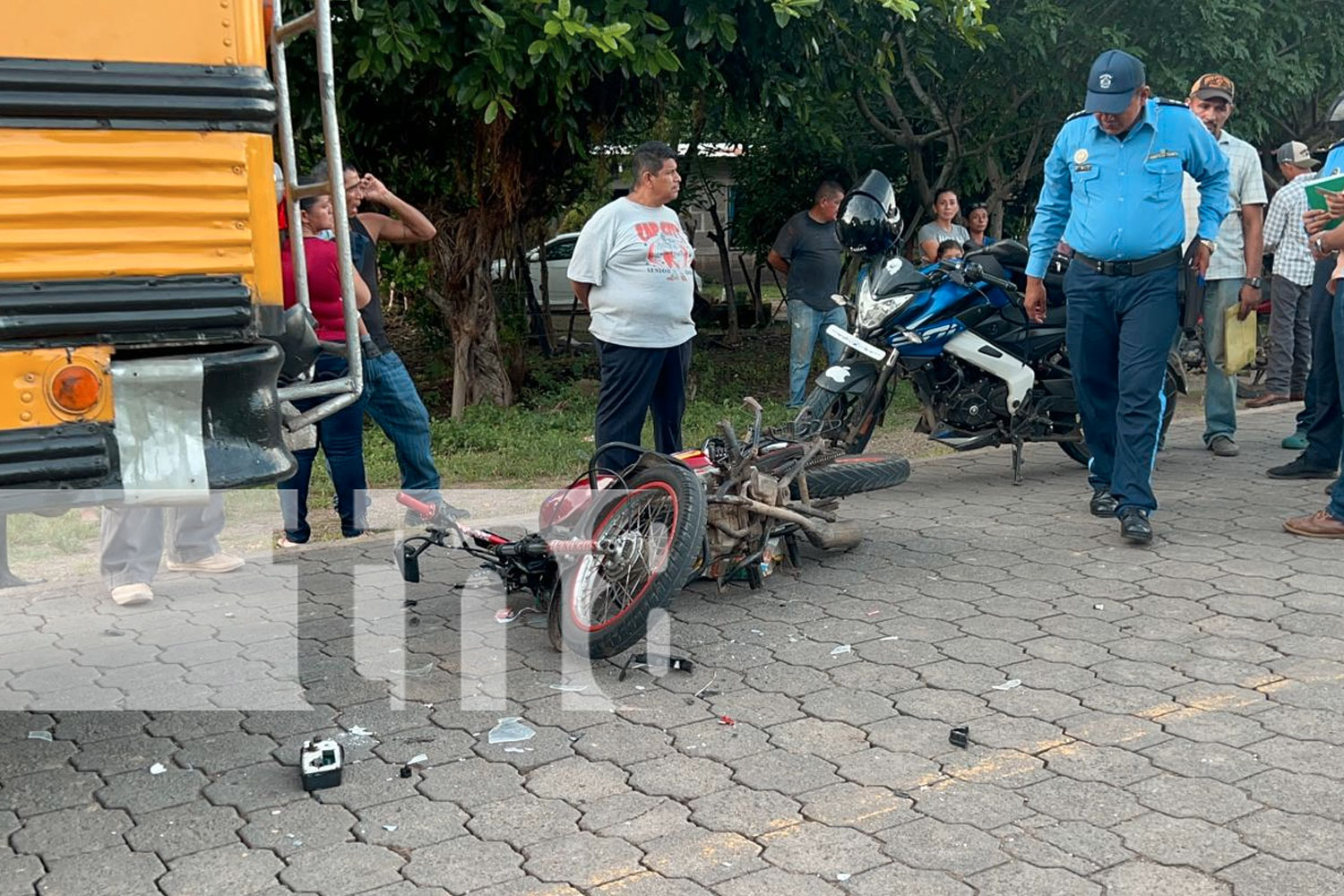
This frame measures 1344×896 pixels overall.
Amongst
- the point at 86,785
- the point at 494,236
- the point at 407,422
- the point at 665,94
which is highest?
the point at 665,94

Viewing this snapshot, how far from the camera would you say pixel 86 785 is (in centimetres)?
417

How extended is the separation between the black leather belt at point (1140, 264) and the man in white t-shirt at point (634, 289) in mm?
1898

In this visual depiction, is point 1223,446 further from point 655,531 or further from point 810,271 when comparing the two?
point 655,531

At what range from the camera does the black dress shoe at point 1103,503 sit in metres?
7.05

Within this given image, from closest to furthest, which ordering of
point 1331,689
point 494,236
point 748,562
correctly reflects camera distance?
point 1331,689, point 748,562, point 494,236

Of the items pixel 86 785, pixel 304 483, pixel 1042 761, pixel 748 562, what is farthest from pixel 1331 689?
pixel 304 483

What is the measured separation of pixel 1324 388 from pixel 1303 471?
47 centimetres

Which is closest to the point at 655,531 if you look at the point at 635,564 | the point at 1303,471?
the point at 635,564

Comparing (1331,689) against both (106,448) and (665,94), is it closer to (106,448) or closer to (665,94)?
(106,448)

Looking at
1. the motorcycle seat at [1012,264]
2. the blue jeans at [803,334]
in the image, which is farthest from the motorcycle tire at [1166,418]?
the blue jeans at [803,334]

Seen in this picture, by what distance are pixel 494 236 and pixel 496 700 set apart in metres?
7.22

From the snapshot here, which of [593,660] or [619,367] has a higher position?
[619,367]

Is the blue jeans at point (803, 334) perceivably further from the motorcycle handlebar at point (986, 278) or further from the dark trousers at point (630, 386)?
the dark trousers at point (630, 386)

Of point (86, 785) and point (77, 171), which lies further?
point (86, 785)
